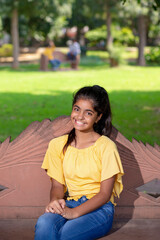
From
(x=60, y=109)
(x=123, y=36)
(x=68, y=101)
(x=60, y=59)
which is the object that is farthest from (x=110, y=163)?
(x=123, y=36)

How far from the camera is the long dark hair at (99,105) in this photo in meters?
2.74

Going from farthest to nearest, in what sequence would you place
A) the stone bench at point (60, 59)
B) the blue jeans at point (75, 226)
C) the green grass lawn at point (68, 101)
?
1. the stone bench at point (60, 59)
2. the green grass lawn at point (68, 101)
3. the blue jeans at point (75, 226)

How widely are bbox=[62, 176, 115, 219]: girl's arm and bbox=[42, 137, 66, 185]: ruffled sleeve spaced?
0.86ft

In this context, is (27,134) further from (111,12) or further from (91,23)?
(91,23)

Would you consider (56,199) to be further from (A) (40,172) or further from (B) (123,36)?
(B) (123,36)

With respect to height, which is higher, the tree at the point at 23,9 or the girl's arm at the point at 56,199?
the tree at the point at 23,9

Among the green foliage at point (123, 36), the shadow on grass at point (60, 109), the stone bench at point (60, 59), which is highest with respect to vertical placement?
the green foliage at point (123, 36)

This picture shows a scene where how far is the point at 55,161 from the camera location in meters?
2.77

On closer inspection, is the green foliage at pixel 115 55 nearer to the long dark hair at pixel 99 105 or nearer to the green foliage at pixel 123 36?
the green foliage at pixel 123 36

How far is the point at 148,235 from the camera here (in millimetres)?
2775

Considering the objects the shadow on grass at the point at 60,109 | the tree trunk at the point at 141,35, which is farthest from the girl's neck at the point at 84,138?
the tree trunk at the point at 141,35

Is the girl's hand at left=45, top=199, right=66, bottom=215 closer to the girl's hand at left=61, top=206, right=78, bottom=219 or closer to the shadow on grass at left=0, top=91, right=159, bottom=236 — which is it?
the girl's hand at left=61, top=206, right=78, bottom=219

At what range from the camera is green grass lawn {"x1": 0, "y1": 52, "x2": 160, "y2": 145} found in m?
7.49

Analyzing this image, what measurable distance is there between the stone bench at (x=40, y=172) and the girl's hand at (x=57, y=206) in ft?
1.26
